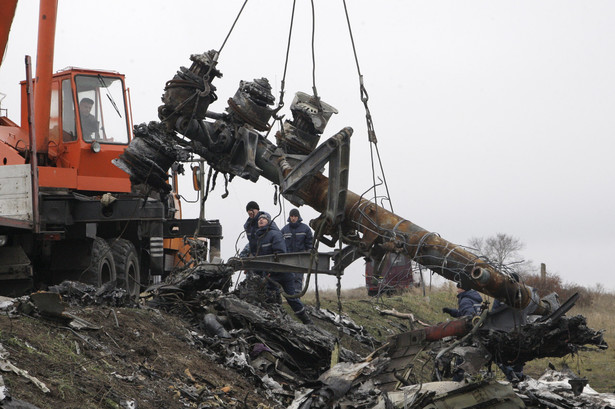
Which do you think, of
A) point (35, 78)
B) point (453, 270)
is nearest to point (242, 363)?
Result: point (453, 270)

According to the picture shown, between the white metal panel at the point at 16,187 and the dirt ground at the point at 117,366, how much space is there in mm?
2262

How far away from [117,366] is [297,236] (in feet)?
21.5

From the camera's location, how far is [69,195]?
423 inches

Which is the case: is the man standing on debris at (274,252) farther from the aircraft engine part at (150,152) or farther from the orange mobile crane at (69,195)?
the aircraft engine part at (150,152)

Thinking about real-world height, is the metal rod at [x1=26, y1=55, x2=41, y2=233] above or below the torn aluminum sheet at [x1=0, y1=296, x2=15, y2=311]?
above

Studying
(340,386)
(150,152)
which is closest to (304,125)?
(150,152)

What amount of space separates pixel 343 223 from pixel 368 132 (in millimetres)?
899

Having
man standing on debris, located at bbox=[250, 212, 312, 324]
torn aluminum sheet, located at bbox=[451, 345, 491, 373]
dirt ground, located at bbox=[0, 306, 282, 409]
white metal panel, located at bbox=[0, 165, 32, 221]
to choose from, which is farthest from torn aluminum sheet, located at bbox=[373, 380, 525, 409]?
white metal panel, located at bbox=[0, 165, 32, 221]

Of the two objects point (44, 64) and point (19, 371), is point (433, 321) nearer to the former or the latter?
point (44, 64)

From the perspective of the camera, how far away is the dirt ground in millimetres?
5773

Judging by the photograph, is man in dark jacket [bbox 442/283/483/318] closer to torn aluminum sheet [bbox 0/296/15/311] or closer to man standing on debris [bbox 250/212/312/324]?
man standing on debris [bbox 250/212/312/324]

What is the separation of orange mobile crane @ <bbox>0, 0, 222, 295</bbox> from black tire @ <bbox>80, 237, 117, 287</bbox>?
0.02m

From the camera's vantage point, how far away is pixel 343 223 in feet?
24.3

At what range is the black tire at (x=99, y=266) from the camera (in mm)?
10982
